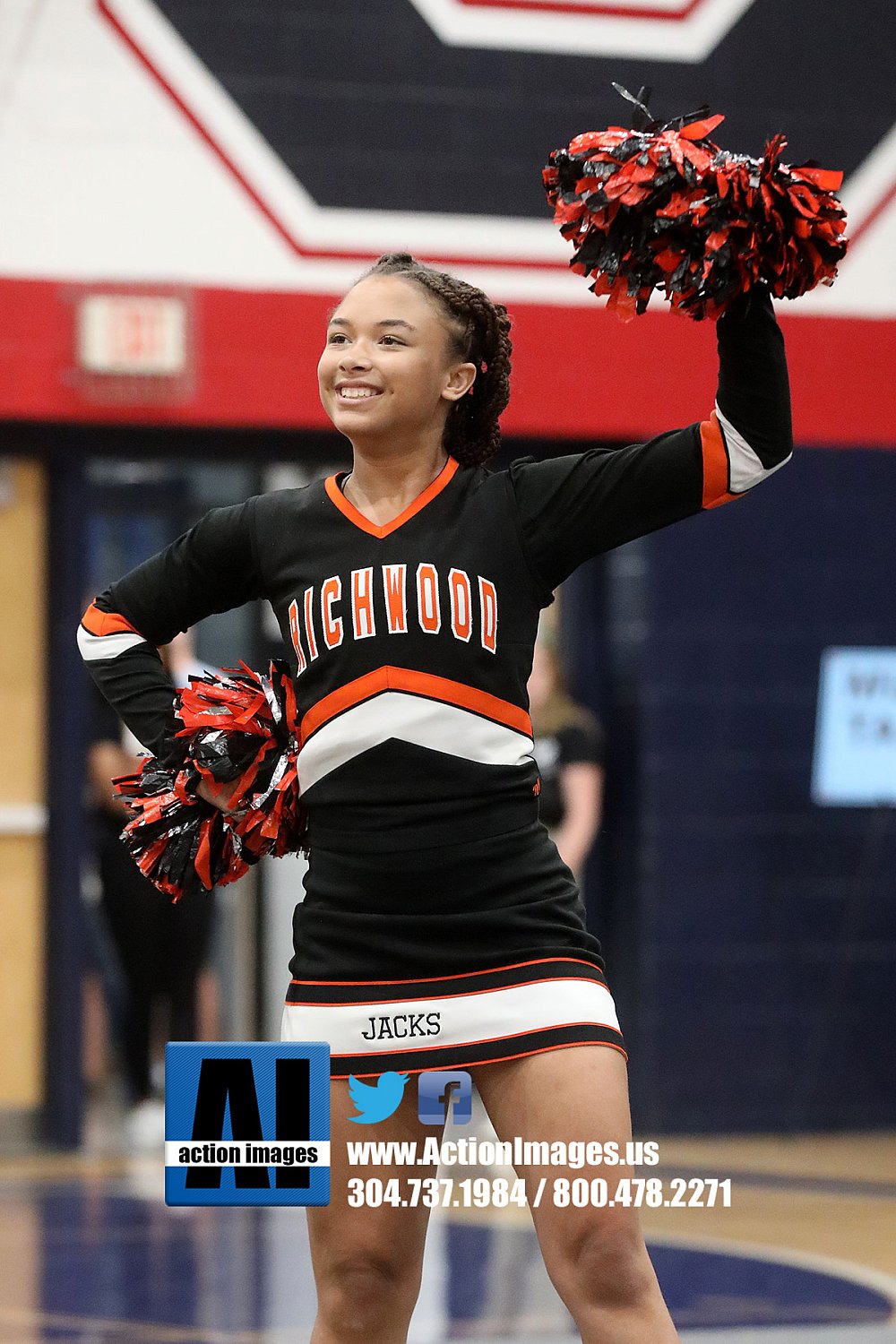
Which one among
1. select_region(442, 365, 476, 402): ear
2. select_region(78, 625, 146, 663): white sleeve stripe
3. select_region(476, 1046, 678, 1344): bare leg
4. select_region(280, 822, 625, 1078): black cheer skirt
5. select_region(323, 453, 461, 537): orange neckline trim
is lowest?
select_region(476, 1046, 678, 1344): bare leg

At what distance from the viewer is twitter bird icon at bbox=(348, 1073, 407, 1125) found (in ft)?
8.00

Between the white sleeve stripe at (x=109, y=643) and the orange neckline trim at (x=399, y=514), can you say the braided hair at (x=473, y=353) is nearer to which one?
the orange neckline trim at (x=399, y=514)

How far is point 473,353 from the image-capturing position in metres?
2.71

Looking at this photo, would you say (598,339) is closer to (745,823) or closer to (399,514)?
(745,823)

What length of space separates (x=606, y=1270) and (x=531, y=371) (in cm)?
505

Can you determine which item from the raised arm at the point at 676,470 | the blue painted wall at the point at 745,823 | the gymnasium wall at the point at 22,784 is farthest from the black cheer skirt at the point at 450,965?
the blue painted wall at the point at 745,823

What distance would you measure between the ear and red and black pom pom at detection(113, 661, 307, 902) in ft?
1.48

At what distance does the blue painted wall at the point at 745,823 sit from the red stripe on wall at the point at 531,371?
30cm

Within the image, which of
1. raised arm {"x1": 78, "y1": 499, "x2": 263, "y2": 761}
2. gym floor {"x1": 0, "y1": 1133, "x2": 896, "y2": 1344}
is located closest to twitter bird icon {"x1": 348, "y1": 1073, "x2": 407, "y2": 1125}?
raised arm {"x1": 78, "y1": 499, "x2": 263, "y2": 761}

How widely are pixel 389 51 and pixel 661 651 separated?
7.52 ft

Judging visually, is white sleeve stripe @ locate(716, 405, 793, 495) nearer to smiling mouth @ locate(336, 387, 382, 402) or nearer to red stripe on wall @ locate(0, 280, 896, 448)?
smiling mouth @ locate(336, 387, 382, 402)

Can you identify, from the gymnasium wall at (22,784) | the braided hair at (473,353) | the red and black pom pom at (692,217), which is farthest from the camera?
the gymnasium wall at (22,784)

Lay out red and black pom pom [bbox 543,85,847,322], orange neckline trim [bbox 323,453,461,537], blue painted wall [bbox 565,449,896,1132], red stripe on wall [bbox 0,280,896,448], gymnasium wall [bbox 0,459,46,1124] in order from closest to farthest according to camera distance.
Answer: red and black pom pom [bbox 543,85,847,322] < orange neckline trim [bbox 323,453,461,537] < red stripe on wall [bbox 0,280,896,448] < gymnasium wall [bbox 0,459,46,1124] < blue painted wall [bbox 565,449,896,1132]

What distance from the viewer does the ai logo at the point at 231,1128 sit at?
2.56 m
